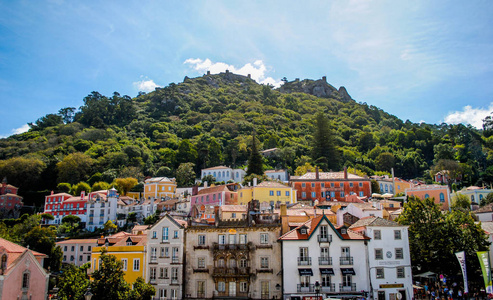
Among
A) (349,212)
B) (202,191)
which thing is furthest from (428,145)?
(349,212)

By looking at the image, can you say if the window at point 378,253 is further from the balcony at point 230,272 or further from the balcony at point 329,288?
the balcony at point 230,272

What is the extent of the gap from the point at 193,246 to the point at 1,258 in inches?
618

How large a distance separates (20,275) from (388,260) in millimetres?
31336

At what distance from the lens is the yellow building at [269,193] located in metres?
67.3

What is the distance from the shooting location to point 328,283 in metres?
35.8

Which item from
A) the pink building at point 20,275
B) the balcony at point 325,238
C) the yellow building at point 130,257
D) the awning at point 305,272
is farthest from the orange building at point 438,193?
the pink building at point 20,275

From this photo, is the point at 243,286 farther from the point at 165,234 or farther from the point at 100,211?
the point at 100,211

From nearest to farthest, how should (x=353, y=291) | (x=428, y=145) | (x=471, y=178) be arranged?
(x=353, y=291) < (x=471, y=178) < (x=428, y=145)

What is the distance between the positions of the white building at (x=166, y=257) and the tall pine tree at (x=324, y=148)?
69.5 m

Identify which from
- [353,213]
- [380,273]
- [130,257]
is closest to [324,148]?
[353,213]

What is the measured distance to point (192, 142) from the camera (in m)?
124

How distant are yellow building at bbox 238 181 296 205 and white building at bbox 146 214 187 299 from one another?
28.1m

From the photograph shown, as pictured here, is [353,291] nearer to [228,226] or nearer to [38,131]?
[228,226]

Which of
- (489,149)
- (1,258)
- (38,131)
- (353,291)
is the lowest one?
(353,291)
